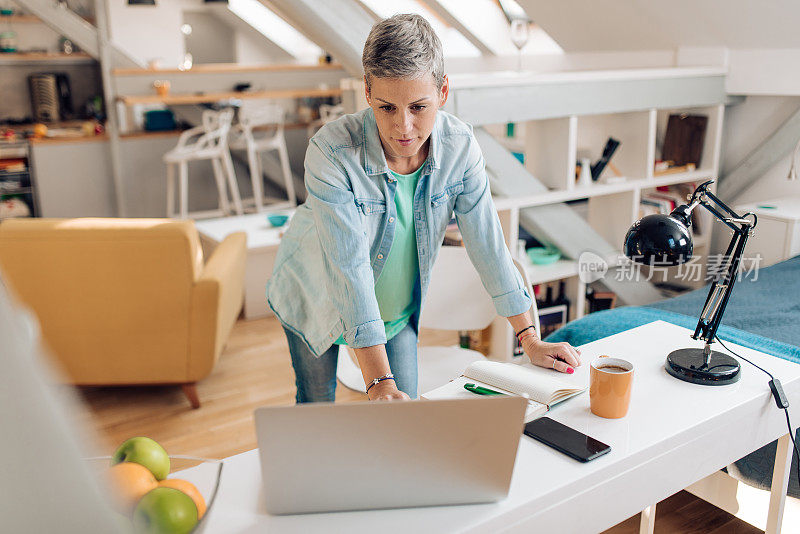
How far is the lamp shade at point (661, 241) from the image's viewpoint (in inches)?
51.4

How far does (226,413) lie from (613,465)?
2110 mm

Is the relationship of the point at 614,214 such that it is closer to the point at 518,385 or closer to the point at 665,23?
the point at 665,23

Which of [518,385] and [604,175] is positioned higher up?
[604,175]

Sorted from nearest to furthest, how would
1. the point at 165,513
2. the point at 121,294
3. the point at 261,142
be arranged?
the point at 165,513 < the point at 121,294 < the point at 261,142

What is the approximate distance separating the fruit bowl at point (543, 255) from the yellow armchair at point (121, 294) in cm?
145

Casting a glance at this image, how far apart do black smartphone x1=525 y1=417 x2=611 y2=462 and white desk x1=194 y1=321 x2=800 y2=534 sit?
1 centimetres

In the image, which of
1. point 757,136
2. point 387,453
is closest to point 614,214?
point 757,136

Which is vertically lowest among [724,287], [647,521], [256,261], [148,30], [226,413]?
[226,413]

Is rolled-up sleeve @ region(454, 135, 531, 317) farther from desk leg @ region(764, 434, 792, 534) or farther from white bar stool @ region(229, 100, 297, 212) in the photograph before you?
white bar stool @ region(229, 100, 297, 212)

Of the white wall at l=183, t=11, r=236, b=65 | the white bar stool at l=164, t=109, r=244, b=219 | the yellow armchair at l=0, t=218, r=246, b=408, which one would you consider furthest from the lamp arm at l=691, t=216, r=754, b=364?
the white wall at l=183, t=11, r=236, b=65

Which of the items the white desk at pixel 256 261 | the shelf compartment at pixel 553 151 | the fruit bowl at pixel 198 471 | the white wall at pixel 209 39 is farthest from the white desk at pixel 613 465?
the white wall at pixel 209 39

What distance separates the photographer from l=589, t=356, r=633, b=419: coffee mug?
127cm

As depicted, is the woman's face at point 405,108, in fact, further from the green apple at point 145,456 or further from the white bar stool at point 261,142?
the white bar stool at point 261,142

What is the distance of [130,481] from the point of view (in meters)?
0.86
